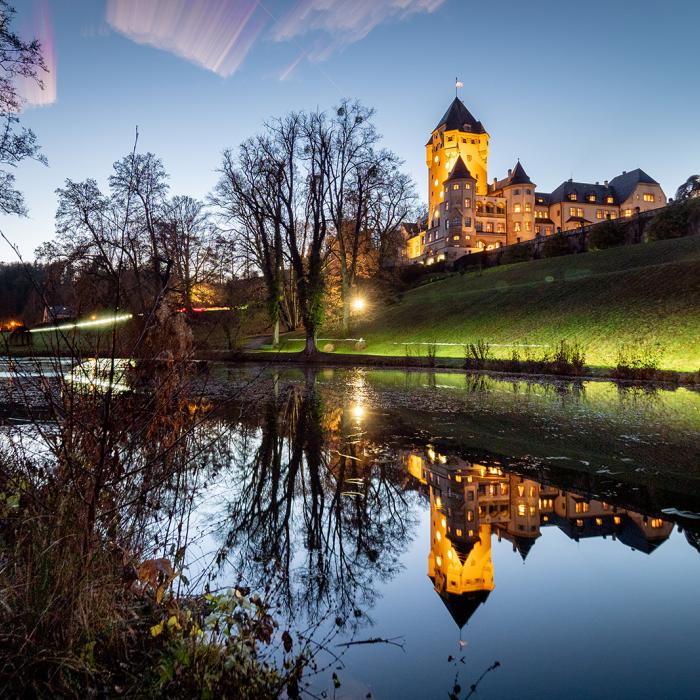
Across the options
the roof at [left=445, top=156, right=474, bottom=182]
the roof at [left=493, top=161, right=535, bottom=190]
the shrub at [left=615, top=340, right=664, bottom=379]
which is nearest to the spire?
the roof at [left=493, top=161, right=535, bottom=190]

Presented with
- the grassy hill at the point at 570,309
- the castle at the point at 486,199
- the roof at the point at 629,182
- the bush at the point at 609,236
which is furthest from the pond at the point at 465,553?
the roof at the point at 629,182

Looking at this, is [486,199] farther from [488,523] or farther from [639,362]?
[488,523]

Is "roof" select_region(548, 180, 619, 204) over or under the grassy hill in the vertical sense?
over

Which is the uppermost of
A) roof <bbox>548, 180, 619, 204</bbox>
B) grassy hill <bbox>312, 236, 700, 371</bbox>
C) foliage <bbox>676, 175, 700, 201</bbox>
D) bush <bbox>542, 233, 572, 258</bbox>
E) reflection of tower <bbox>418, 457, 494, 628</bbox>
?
roof <bbox>548, 180, 619, 204</bbox>

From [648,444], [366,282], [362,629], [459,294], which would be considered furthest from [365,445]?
[366,282]

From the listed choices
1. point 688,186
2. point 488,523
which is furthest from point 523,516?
point 688,186

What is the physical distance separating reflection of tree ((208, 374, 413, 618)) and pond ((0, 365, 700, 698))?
23 mm

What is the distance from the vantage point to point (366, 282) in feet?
172

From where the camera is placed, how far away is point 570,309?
Result: 107ft

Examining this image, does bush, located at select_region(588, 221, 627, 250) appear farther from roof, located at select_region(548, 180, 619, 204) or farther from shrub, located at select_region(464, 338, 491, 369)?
roof, located at select_region(548, 180, 619, 204)

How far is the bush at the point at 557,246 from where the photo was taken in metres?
50.4

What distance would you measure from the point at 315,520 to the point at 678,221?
4678 cm

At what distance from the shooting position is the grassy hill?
85.1 feet

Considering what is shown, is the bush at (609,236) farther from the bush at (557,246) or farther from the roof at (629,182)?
the roof at (629,182)
